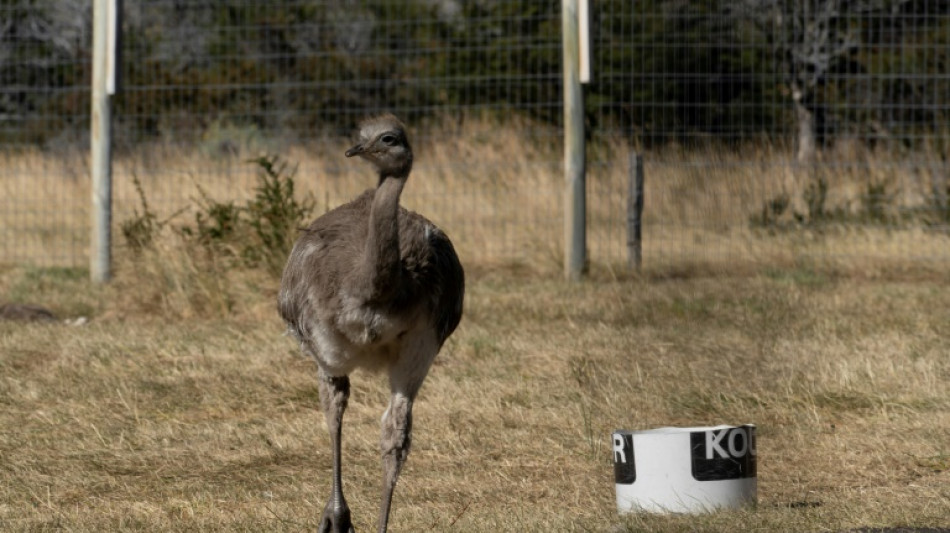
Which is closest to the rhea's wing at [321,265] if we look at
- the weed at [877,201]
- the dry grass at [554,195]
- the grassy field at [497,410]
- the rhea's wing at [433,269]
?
the rhea's wing at [433,269]

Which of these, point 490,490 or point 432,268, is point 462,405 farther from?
point 432,268

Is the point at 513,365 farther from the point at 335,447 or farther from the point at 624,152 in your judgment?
the point at 624,152

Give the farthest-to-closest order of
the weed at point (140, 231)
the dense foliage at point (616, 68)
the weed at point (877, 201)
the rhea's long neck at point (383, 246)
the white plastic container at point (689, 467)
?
the weed at point (877, 201) → the dense foliage at point (616, 68) → the weed at point (140, 231) → the white plastic container at point (689, 467) → the rhea's long neck at point (383, 246)

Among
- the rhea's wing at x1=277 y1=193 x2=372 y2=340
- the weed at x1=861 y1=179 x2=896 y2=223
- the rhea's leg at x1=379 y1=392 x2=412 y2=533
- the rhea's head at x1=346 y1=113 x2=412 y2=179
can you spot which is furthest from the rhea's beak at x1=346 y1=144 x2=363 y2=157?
the weed at x1=861 y1=179 x2=896 y2=223

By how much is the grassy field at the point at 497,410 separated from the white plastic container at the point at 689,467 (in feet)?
0.32

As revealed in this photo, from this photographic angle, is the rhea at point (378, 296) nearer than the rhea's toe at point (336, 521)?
Yes

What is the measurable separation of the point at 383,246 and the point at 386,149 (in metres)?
0.34

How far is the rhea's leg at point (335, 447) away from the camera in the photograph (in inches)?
200

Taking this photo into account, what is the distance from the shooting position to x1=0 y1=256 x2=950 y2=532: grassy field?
535cm

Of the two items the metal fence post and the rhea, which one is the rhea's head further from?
the metal fence post

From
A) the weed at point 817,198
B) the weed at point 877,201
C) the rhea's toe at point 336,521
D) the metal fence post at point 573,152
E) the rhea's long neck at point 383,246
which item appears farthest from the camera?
the weed at point 877,201

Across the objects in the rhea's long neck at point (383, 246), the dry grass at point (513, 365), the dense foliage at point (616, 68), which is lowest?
the dry grass at point (513, 365)

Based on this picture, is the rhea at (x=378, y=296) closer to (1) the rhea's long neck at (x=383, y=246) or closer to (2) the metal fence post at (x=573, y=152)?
(1) the rhea's long neck at (x=383, y=246)

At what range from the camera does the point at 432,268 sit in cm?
508
